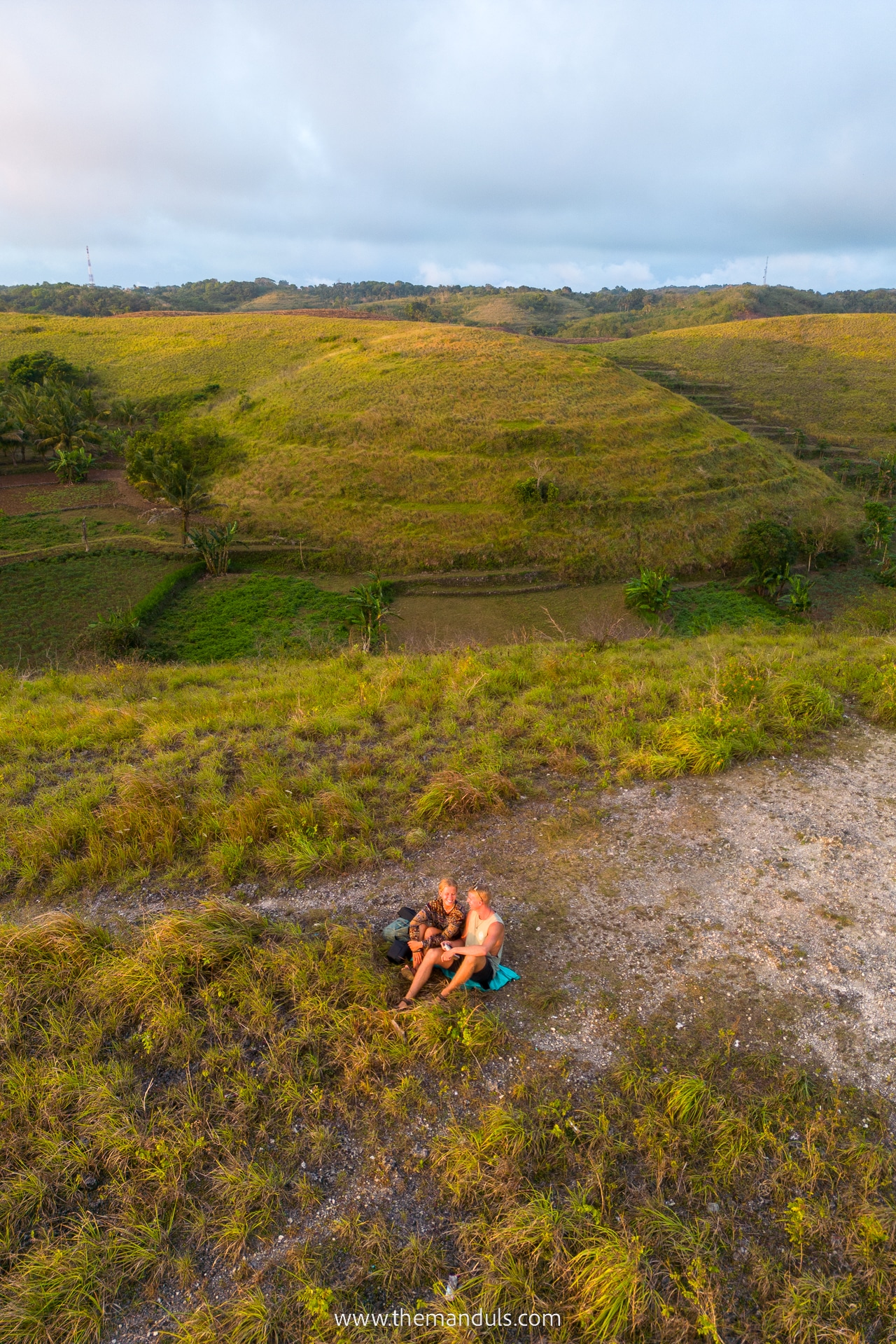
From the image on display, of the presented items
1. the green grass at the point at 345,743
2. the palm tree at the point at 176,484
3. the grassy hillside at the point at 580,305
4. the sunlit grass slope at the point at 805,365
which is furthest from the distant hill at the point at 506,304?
the green grass at the point at 345,743

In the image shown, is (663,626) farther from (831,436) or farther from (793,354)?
(793,354)

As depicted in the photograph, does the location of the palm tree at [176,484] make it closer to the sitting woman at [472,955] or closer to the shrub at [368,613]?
the shrub at [368,613]

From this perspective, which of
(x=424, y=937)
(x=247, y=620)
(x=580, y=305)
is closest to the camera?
(x=424, y=937)

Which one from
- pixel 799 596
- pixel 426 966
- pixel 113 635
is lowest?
pixel 799 596

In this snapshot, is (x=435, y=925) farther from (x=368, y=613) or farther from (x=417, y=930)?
(x=368, y=613)

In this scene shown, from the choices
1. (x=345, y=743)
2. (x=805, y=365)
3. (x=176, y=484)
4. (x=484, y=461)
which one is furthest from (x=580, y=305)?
(x=345, y=743)

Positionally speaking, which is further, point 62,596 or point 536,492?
point 536,492

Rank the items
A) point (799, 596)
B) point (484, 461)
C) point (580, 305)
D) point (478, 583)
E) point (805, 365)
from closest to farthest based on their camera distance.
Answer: point (799, 596) < point (478, 583) < point (484, 461) < point (805, 365) < point (580, 305)

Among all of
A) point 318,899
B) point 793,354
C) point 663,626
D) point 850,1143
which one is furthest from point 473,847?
point 793,354
